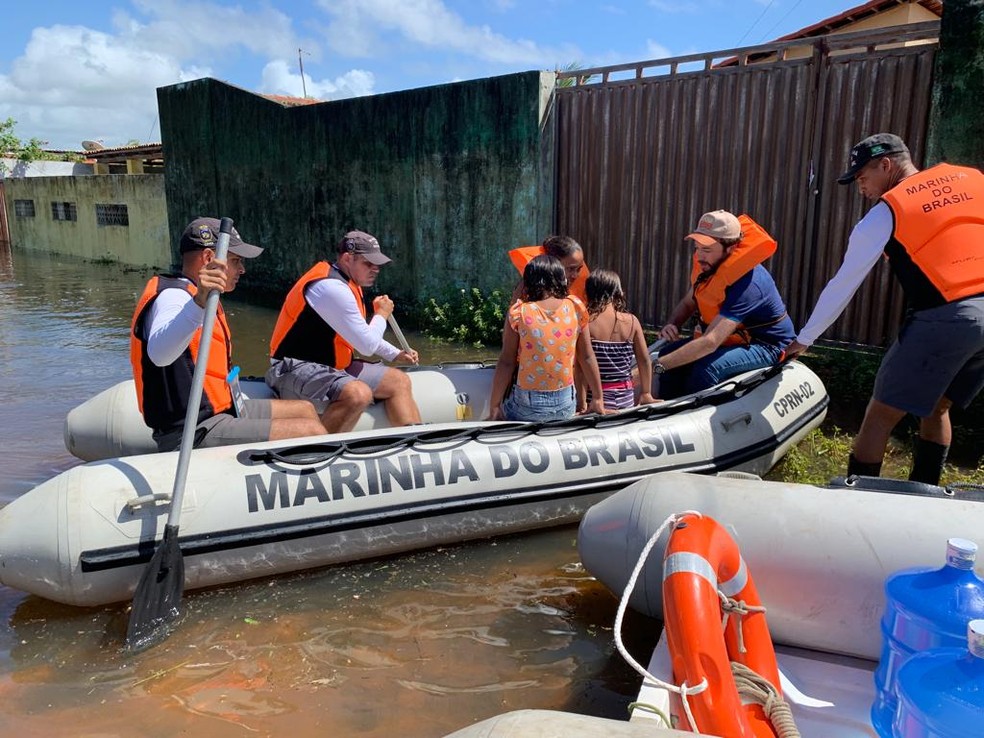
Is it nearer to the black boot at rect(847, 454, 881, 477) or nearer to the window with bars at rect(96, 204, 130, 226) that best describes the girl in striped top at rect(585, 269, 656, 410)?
the black boot at rect(847, 454, 881, 477)

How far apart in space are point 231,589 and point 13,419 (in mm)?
3574

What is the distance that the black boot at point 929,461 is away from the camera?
3.65 meters

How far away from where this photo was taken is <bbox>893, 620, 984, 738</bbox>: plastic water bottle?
158 centimetres

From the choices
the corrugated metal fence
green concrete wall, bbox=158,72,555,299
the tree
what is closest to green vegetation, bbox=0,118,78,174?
the tree

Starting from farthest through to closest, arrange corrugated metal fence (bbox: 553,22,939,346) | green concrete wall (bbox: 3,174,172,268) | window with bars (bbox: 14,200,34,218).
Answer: window with bars (bbox: 14,200,34,218) < green concrete wall (bbox: 3,174,172,268) < corrugated metal fence (bbox: 553,22,939,346)

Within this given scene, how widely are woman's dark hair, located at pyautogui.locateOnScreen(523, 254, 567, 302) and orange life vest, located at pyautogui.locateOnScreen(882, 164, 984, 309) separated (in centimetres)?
158

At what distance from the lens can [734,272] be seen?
457 centimetres

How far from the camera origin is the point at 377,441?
377 centimetres

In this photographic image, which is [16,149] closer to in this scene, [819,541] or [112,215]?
[112,215]

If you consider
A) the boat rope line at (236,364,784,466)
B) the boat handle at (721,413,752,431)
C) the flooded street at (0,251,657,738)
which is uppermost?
the boat rope line at (236,364,784,466)

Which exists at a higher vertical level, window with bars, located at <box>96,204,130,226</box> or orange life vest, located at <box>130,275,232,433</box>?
window with bars, located at <box>96,204,130,226</box>

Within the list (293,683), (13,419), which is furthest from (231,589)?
(13,419)

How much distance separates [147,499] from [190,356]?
2.22ft

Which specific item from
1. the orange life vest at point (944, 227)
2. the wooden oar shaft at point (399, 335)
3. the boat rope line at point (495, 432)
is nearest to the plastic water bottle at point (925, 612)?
the orange life vest at point (944, 227)
